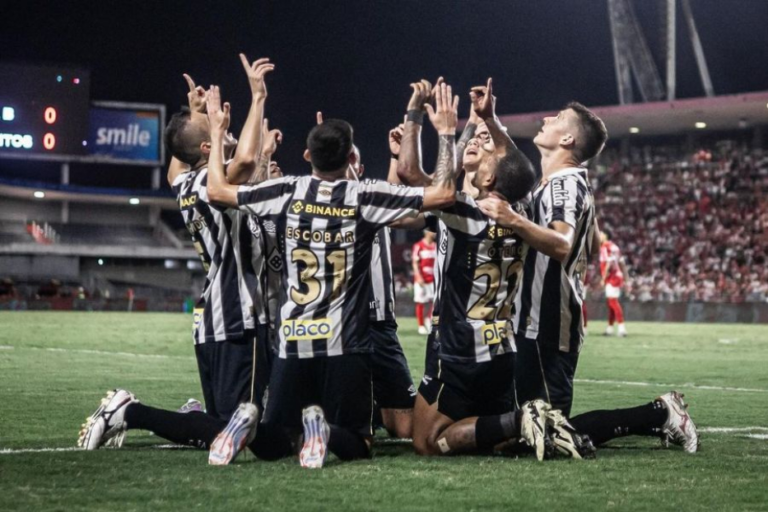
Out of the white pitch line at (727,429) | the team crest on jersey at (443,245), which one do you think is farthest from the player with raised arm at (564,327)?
the white pitch line at (727,429)

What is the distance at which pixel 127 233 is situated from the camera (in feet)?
213

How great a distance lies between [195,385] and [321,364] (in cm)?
577

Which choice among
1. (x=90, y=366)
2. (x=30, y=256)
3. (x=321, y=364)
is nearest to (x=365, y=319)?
(x=321, y=364)

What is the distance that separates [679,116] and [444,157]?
39.8 meters

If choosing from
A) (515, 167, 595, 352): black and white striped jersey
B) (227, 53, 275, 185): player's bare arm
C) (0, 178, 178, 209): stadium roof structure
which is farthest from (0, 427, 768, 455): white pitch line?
(0, 178, 178, 209): stadium roof structure

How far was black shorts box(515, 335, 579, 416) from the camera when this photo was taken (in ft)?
21.6

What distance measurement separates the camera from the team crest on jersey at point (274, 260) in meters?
6.87

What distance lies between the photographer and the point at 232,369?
6.44 m

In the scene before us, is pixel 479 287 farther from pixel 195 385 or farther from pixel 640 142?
pixel 640 142

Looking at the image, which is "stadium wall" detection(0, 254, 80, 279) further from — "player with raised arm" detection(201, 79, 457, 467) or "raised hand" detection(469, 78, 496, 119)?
"raised hand" detection(469, 78, 496, 119)

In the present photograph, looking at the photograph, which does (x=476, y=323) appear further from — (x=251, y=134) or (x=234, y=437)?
(x=251, y=134)

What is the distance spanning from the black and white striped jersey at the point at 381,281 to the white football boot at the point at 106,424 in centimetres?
197

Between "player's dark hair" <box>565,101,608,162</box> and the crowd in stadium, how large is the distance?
2862 cm

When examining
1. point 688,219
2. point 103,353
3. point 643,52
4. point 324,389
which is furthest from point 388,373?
point 643,52
